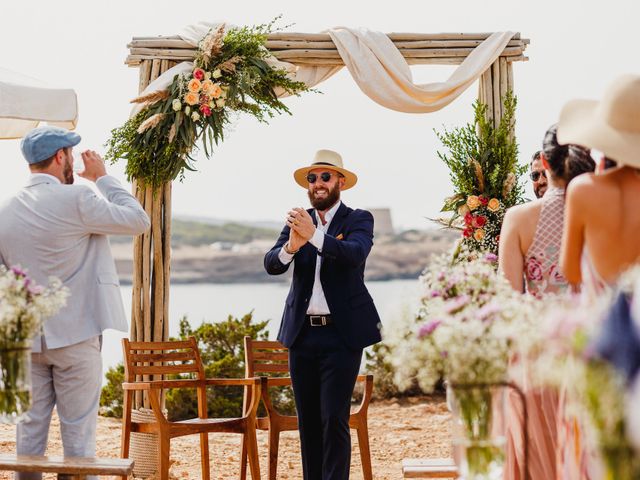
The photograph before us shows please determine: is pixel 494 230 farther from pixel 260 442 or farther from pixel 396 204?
pixel 396 204

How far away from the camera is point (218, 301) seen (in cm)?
3067

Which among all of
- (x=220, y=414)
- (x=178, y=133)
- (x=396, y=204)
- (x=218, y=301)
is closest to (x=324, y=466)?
(x=178, y=133)

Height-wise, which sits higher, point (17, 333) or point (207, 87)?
point (207, 87)

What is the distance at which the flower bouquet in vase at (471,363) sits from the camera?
270 centimetres

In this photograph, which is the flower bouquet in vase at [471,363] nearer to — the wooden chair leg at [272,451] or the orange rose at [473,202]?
the wooden chair leg at [272,451]

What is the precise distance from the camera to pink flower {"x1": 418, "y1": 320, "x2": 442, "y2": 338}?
2.83m

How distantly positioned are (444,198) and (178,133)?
1.99 m

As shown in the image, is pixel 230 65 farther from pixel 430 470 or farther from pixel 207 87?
pixel 430 470

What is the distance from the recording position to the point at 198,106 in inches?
263

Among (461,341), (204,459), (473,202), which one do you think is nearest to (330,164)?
(473,202)

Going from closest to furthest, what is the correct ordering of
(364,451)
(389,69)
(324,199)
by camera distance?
1. (324,199)
2. (364,451)
3. (389,69)

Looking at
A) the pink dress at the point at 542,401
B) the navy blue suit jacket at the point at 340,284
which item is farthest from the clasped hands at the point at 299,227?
the pink dress at the point at 542,401

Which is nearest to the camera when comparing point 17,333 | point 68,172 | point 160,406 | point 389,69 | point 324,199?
point 17,333

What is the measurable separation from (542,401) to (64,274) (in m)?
2.22
